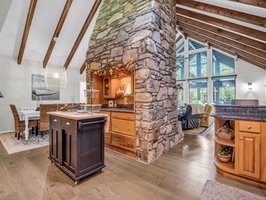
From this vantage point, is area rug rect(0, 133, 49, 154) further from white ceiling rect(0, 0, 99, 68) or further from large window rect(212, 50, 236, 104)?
large window rect(212, 50, 236, 104)

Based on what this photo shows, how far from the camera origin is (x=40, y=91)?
679 cm

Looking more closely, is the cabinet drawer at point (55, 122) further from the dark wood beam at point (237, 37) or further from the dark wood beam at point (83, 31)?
the dark wood beam at point (237, 37)

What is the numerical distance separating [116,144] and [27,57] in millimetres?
5799

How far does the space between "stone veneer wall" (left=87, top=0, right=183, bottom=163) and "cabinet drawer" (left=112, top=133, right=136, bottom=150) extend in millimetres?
188

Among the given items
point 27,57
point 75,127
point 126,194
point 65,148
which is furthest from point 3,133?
point 126,194

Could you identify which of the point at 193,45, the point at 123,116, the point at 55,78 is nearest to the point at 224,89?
the point at 193,45

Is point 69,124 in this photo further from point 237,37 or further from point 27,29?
point 237,37

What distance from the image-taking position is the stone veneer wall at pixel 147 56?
310cm

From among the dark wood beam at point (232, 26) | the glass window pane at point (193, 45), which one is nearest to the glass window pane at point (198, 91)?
the glass window pane at point (193, 45)

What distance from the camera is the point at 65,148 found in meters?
2.60

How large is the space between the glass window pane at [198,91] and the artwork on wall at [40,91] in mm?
8420

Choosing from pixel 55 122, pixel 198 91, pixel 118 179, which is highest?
pixel 198 91

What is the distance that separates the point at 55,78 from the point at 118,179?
21.1 feet

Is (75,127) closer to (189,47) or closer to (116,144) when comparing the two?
(116,144)
